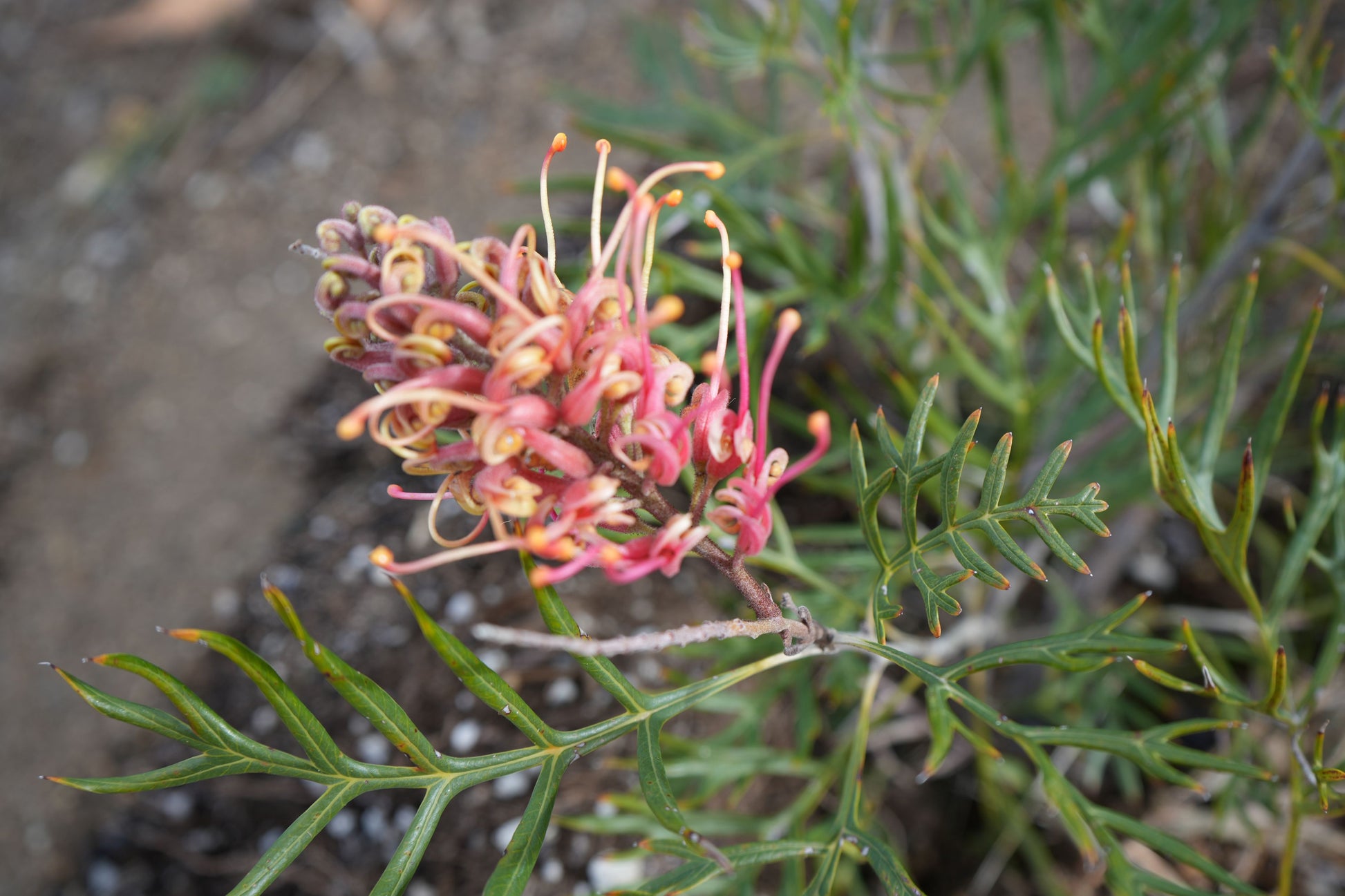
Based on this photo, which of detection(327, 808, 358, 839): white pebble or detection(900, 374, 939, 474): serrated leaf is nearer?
detection(900, 374, 939, 474): serrated leaf

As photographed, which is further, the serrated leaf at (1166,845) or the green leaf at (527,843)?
the serrated leaf at (1166,845)

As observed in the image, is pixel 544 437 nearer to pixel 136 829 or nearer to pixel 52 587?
pixel 136 829

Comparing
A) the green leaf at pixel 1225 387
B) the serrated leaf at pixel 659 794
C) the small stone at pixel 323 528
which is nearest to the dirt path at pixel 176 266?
the small stone at pixel 323 528

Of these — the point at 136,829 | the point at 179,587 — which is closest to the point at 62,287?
the point at 179,587

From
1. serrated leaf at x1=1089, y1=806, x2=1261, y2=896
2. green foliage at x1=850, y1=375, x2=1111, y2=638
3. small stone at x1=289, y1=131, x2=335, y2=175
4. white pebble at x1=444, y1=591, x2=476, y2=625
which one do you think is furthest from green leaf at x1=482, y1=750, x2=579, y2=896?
small stone at x1=289, y1=131, x2=335, y2=175

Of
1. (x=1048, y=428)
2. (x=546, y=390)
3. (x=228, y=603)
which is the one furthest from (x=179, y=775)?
(x=228, y=603)

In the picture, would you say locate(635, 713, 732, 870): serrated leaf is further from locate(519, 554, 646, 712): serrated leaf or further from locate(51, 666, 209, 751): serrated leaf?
locate(51, 666, 209, 751): serrated leaf

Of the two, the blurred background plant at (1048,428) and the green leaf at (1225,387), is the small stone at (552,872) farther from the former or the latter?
the green leaf at (1225,387)
